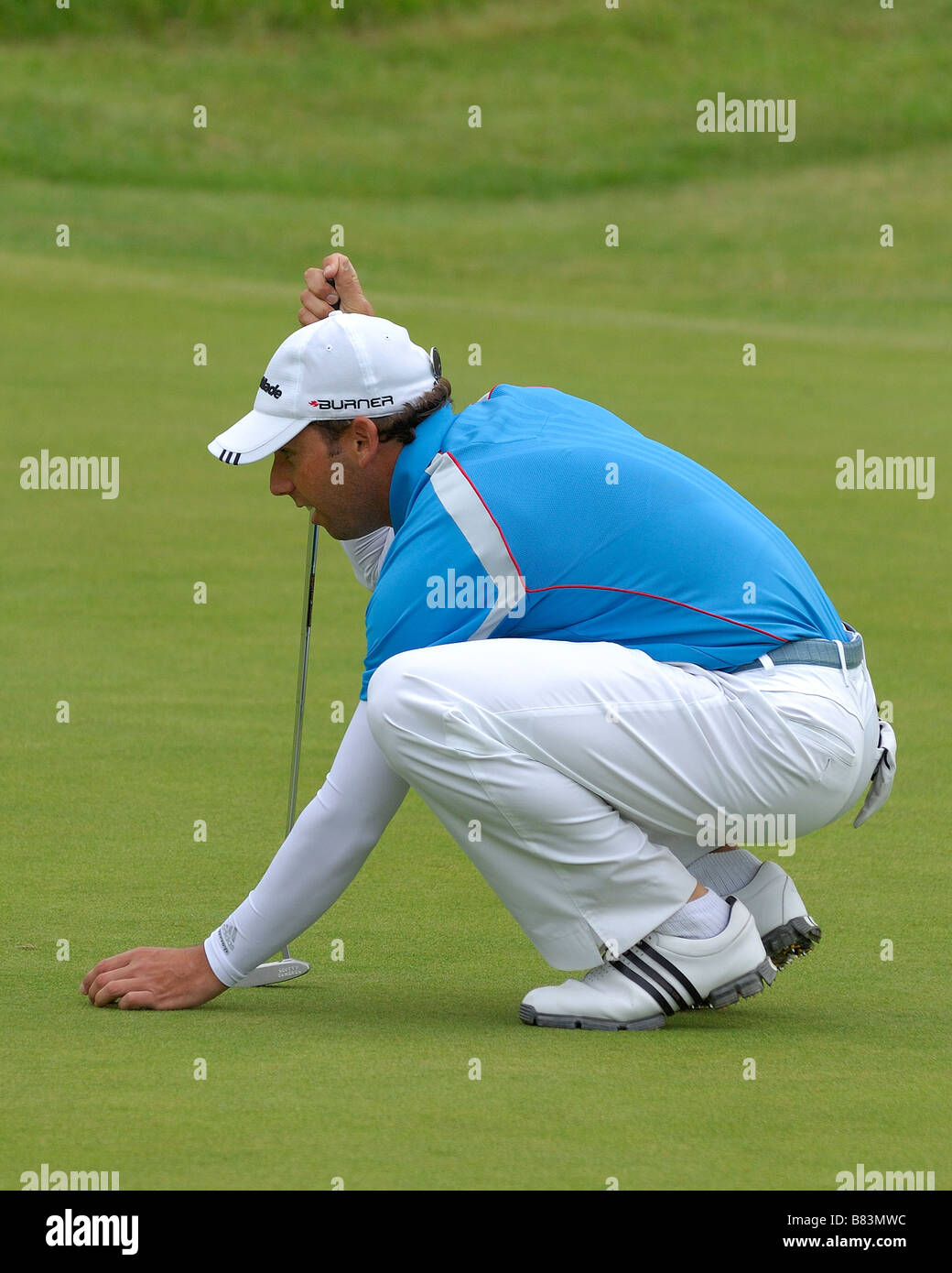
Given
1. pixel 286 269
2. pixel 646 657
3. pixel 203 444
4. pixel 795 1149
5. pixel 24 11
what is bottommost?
pixel 795 1149

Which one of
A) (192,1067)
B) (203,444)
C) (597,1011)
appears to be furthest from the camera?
(203,444)

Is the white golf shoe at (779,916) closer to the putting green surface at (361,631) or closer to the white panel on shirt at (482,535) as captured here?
the putting green surface at (361,631)

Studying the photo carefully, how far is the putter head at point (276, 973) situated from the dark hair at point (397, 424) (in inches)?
39.0

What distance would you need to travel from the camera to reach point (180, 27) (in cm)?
3475

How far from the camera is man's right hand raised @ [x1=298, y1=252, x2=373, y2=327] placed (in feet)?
15.1

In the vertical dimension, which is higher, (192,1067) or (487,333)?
(487,333)

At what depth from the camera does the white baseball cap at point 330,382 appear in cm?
405

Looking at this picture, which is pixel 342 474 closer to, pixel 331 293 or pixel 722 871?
pixel 331 293

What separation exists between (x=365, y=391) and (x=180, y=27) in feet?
106

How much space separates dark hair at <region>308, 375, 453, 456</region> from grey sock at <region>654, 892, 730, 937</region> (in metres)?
1.00

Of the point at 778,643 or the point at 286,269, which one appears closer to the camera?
the point at 778,643

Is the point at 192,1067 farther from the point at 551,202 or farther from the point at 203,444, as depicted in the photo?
the point at 551,202

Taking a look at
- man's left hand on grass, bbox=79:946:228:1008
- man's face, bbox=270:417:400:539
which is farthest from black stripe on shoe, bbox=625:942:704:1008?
man's face, bbox=270:417:400:539

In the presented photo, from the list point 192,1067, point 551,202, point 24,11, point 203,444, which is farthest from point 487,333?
point 24,11
